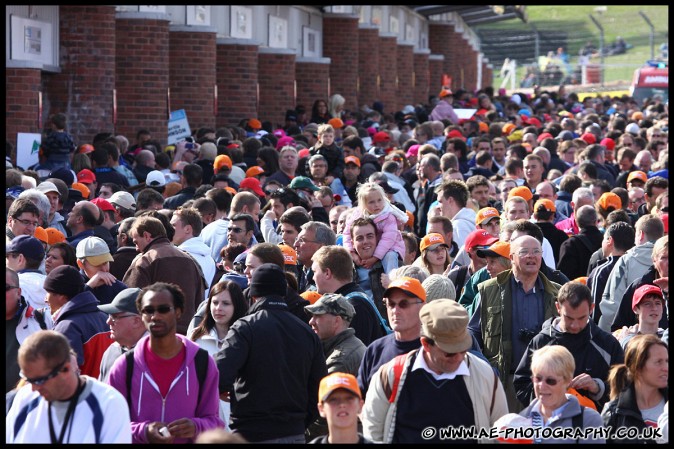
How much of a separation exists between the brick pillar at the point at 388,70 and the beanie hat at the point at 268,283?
2807 cm

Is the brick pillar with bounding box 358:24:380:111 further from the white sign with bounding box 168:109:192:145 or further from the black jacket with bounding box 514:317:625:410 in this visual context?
the black jacket with bounding box 514:317:625:410

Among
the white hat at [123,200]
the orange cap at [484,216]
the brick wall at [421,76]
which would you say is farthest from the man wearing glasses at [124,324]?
the brick wall at [421,76]

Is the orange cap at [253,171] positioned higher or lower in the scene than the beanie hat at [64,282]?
higher

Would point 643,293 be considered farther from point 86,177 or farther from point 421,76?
point 421,76

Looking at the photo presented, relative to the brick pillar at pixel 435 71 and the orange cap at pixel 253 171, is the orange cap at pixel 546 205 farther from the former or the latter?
the brick pillar at pixel 435 71

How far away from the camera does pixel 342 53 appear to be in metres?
32.3

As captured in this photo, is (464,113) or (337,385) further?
(464,113)

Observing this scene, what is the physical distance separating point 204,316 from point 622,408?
98.4 inches

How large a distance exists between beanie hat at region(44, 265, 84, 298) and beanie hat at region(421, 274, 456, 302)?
210cm

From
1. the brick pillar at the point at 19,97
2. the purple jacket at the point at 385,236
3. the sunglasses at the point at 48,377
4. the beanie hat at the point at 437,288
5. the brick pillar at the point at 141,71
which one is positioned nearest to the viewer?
the sunglasses at the point at 48,377

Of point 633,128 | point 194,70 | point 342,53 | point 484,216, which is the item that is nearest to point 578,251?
point 484,216

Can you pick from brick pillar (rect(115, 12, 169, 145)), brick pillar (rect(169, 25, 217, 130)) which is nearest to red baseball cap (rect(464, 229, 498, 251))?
brick pillar (rect(115, 12, 169, 145))

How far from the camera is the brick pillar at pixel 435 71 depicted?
4497 centimetres

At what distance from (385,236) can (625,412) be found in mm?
3360
